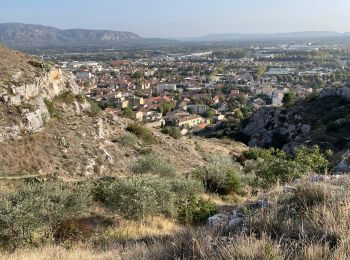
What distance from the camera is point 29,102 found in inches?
745

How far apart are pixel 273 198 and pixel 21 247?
3.76 metres

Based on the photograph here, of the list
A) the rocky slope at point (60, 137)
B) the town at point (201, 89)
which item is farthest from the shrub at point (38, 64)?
the town at point (201, 89)

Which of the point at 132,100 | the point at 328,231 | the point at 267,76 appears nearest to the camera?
the point at 328,231

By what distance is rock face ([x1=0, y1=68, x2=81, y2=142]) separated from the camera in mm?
17233

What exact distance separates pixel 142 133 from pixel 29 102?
21.4 feet

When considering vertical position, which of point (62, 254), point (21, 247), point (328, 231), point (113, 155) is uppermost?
point (328, 231)

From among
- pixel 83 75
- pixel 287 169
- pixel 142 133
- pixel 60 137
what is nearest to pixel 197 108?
pixel 83 75

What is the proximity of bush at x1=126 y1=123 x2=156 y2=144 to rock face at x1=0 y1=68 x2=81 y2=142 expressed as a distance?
4.44m

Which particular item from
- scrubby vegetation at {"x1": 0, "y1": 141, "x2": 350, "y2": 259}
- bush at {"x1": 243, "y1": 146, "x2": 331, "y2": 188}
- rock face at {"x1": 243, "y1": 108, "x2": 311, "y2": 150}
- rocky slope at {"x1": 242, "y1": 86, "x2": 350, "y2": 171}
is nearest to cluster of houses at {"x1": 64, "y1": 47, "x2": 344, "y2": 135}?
rock face at {"x1": 243, "y1": 108, "x2": 311, "y2": 150}

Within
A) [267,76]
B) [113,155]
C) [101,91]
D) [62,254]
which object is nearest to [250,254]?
[62,254]

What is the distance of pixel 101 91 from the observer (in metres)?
91.5

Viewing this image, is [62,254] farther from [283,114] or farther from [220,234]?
[283,114]

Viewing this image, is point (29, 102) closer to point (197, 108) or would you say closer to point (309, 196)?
point (309, 196)

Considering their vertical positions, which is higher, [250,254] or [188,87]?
[250,254]
